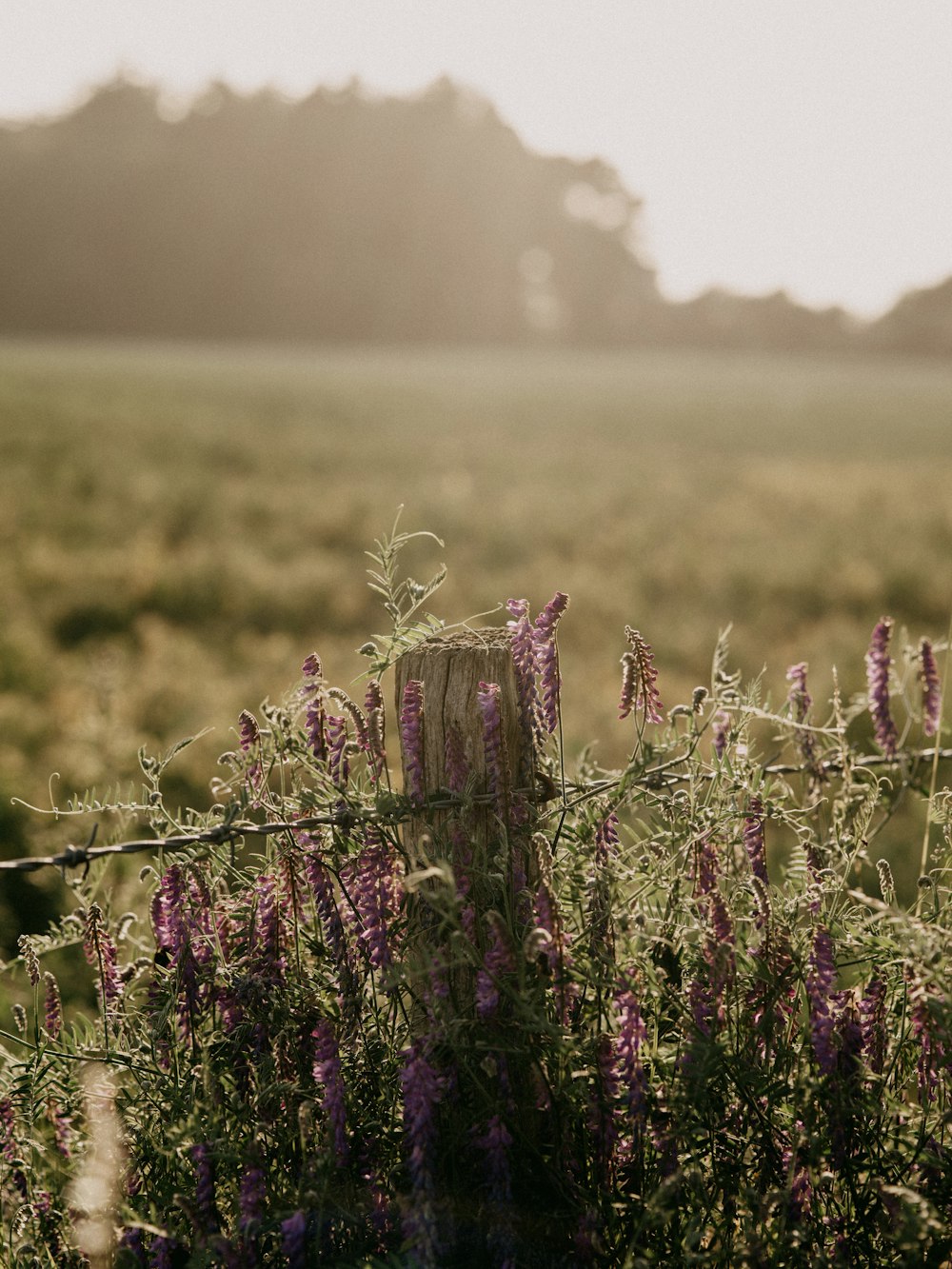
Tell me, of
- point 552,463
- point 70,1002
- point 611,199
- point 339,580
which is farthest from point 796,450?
point 611,199

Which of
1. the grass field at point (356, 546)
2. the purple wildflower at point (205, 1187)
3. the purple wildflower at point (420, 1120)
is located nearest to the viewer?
the purple wildflower at point (420, 1120)

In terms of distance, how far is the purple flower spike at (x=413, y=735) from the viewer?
2.04m

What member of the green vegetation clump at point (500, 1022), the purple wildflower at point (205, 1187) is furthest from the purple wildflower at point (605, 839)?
the purple wildflower at point (205, 1187)

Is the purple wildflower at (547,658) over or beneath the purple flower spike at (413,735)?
over

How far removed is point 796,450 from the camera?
24.9 metres

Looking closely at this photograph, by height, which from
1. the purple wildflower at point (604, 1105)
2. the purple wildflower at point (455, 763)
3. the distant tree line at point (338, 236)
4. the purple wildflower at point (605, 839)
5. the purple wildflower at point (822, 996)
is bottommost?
the purple wildflower at point (604, 1105)

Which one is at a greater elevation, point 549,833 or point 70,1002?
point 549,833

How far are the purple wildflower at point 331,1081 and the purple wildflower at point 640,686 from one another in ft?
2.45

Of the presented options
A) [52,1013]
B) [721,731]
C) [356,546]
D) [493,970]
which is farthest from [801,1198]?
[356,546]

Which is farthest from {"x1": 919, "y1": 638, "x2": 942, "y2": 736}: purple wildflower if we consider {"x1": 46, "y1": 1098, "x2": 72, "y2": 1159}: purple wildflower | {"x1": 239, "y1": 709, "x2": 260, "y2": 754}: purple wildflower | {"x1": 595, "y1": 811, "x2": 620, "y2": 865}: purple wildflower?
{"x1": 46, "y1": 1098, "x2": 72, "y2": 1159}: purple wildflower

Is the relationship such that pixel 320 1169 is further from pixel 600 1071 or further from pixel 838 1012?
pixel 838 1012

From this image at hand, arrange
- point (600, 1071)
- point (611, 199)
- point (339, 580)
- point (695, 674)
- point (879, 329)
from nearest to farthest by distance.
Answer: point (600, 1071)
point (695, 674)
point (339, 580)
point (879, 329)
point (611, 199)

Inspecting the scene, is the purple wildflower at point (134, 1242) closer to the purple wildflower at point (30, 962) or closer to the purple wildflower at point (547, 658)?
the purple wildflower at point (30, 962)

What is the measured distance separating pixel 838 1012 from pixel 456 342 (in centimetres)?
7958
